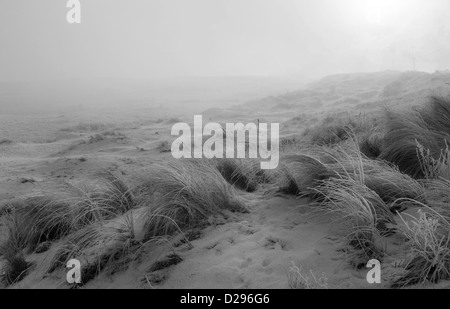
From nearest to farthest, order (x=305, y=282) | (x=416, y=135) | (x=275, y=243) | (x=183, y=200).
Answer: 1. (x=305, y=282)
2. (x=275, y=243)
3. (x=183, y=200)
4. (x=416, y=135)

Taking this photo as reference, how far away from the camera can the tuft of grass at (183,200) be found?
348cm

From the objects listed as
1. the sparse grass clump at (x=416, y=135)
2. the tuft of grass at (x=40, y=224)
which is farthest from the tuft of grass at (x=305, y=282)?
the tuft of grass at (x=40, y=224)

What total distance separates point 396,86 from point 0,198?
978 inches

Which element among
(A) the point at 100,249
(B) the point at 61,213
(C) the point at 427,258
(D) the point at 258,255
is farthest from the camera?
(B) the point at 61,213

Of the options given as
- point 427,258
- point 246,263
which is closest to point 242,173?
point 246,263

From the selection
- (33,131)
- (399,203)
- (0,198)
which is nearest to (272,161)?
(399,203)

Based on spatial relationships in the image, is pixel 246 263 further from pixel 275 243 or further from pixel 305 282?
pixel 305 282

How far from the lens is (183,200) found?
366cm

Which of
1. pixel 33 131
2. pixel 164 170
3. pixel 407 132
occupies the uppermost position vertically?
pixel 407 132

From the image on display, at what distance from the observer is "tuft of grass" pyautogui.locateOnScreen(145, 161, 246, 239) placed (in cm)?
348

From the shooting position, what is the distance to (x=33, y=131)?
65.0 ft

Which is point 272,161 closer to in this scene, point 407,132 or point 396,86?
point 407,132

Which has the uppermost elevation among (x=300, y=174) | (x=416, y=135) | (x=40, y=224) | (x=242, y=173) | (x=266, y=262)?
(x=416, y=135)

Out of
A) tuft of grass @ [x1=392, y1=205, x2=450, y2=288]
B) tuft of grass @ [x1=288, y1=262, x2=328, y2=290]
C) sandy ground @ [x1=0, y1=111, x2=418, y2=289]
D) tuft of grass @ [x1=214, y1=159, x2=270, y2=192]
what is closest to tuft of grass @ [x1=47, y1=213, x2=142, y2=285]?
sandy ground @ [x1=0, y1=111, x2=418, y2=289]
